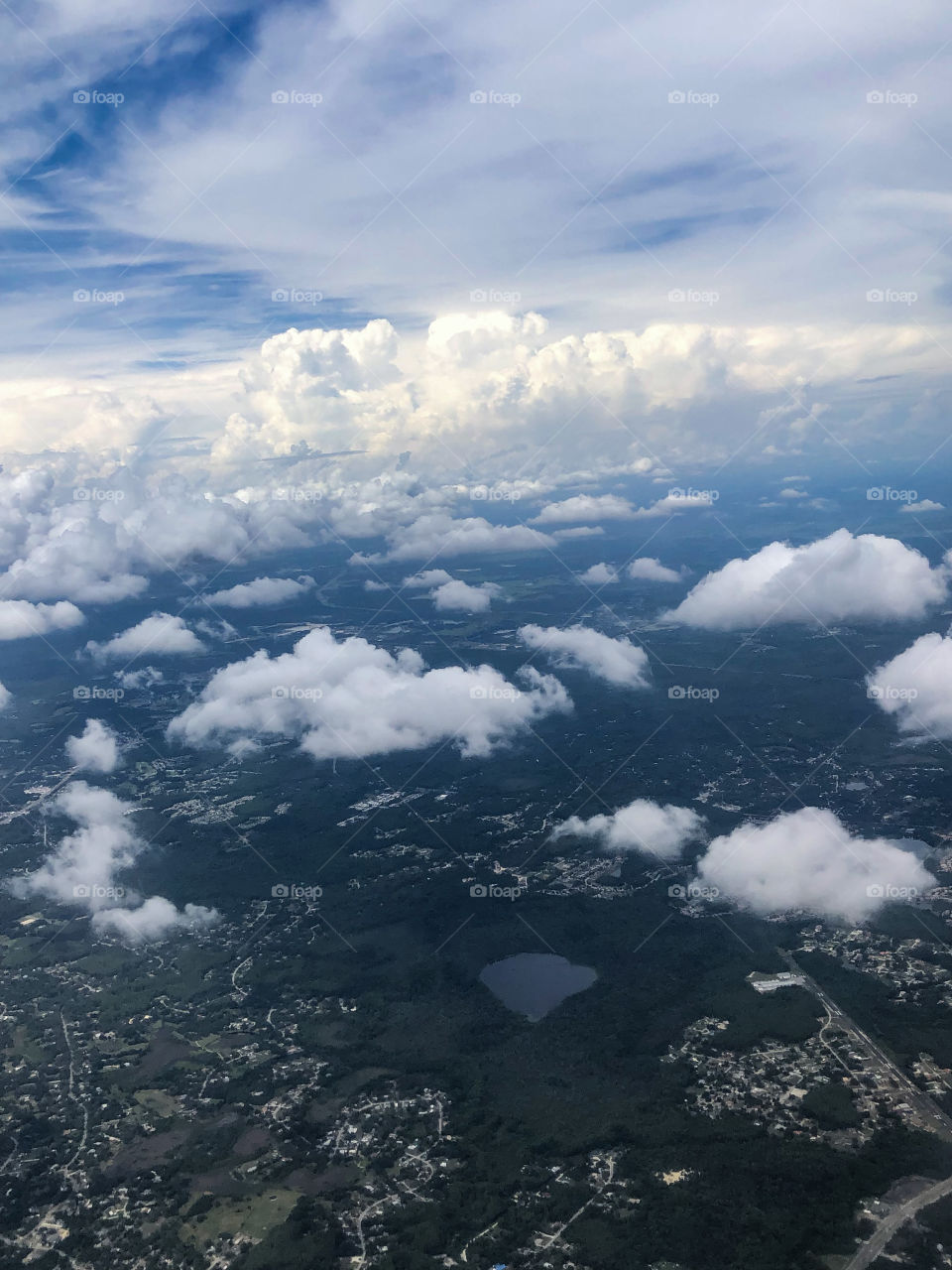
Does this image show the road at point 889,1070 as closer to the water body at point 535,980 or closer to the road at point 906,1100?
the road at point 906,1100

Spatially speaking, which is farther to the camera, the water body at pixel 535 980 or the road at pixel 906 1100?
the water body at pixel 535 980

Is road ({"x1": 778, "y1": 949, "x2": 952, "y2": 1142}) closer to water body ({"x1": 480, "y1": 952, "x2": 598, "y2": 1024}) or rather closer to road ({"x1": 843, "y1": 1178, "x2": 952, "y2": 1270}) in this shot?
road ({"x1": 843, "y1": 1178, "x2": 952, "y2": 1270})

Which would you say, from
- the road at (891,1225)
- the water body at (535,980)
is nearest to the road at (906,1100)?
the road at (891,1225)

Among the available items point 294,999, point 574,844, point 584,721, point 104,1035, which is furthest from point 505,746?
point 104,1035

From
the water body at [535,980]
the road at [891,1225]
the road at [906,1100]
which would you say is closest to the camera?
the road at [891,1225]

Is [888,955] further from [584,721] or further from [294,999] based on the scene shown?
[584,721]

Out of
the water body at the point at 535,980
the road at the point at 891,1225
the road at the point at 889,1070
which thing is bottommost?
the road at the point at 891,1225

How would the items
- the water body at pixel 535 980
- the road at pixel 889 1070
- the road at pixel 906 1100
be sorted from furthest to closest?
1. the water body at pixel 535 980
2. the road at pixel 889 1070
3. the road at pixel 906 1100

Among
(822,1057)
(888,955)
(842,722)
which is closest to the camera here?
(822,1057)
